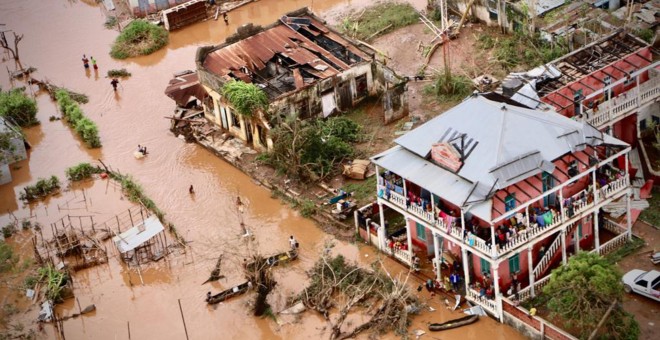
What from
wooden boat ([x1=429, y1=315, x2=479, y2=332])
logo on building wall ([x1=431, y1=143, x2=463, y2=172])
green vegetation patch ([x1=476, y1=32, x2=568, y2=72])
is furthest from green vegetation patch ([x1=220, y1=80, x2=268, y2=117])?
wooden boat ([x1=429, y1=315, x2=479, y2=332])

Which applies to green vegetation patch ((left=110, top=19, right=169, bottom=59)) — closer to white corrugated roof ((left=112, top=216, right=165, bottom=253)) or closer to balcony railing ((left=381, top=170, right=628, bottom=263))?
white corrugated roof ((left=112, top=216, right=165, bottom=253))

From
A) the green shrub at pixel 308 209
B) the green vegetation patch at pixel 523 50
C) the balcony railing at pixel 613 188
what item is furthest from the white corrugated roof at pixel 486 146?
the green vegetation patch at pixel 523 50

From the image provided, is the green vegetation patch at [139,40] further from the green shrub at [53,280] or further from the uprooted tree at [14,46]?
the green shrub at [53,280]

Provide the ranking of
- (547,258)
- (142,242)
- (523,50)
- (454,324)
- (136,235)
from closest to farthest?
(454,324), (547,258), (142,242), (136,235), (523,50)

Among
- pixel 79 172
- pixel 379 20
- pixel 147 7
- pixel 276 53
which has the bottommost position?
pixel 79 172

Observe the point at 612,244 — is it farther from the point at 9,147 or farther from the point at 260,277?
the point at 9,147

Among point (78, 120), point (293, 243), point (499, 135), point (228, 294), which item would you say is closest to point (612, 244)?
point (499, 135)
